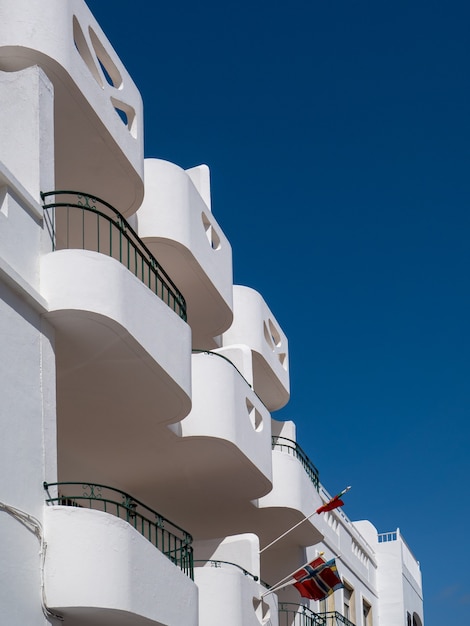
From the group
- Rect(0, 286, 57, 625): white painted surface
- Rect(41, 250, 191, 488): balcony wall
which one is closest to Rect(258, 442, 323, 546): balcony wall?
Rect(41, 250, 191, 488): balcony wall

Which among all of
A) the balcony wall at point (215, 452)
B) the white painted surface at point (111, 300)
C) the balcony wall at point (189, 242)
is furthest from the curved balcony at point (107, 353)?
the balcony wall at point (189, 242)

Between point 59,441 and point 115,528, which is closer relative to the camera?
point 115,528

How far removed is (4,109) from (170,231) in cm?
598

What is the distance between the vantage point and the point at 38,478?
13.7m

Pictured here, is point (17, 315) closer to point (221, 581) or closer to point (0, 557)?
point (0, 557)

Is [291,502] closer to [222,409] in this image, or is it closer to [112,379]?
[222,409]

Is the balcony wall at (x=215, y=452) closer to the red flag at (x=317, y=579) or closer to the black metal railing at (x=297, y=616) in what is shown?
the red flag at (x=317, y=579)

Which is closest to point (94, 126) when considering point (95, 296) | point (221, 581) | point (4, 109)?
point (4, 109)

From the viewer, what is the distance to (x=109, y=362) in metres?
15.8

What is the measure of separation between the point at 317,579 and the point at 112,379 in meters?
7.70

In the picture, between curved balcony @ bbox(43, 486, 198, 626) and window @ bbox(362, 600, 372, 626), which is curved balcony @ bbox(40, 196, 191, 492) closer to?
curved balcony @ bbox(43, 486, 198, 626)

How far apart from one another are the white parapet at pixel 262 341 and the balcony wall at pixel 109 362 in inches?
274

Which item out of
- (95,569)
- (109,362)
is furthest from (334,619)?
(95,569)

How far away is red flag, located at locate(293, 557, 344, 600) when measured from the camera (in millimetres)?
22203
